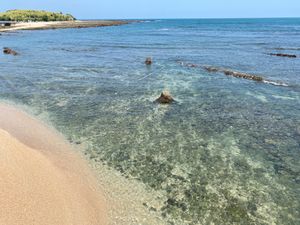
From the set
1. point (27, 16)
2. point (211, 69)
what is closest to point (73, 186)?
point (211, 69)

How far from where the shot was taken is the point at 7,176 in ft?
38.6

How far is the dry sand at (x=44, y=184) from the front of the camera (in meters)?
9.92

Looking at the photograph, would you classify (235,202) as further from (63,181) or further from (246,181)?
(63,181)

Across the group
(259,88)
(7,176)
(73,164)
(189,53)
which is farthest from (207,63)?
(7,176)

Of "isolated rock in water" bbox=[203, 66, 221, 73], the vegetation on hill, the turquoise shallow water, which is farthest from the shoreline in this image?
the vegetation on hill

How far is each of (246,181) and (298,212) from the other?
2.36 metres

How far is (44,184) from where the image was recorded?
11703 millimetres

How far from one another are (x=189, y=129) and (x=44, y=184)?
30.0ft

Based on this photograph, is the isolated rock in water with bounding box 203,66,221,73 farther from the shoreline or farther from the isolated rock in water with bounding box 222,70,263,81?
the shoreline

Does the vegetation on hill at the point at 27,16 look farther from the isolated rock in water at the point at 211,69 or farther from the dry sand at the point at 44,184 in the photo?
the dry sand at the point at 44,184

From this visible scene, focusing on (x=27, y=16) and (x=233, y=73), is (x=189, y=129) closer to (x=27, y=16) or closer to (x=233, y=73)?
(x=233, y=73)

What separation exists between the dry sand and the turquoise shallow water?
4.62ft

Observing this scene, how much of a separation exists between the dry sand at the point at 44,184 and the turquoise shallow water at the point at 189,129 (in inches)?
55.4

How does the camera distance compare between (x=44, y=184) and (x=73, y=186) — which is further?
(x=73, y=186)
